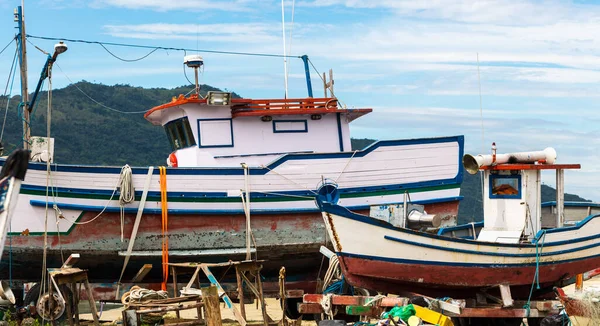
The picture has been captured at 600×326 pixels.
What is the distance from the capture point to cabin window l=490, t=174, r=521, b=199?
14398mm

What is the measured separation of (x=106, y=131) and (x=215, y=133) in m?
53.6

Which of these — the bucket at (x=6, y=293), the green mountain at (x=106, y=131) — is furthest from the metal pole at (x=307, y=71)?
the green mountain at (x=106, y=131)

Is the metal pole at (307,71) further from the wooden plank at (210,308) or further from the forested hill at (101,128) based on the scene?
the forested hill at (101,128)

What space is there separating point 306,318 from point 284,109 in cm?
398

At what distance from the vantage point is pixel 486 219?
576 inches

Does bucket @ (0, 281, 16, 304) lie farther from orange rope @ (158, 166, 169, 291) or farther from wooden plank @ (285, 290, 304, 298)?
wooden plank @ (285, 290, 304, 298)

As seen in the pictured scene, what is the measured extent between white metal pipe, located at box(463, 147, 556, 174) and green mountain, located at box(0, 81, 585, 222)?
4469cm

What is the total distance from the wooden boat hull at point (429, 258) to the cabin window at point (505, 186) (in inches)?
36.0

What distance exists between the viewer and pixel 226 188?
15.8 meters

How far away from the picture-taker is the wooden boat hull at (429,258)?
42.6 feet

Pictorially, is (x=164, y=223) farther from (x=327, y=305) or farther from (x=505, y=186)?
(x=505, y=186)

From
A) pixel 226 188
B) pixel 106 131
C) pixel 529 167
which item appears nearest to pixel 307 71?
pixel 226 188

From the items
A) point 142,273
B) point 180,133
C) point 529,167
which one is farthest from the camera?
point 180,133

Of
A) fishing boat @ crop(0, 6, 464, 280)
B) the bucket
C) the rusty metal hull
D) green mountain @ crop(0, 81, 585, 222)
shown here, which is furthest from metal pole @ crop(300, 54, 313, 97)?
green mountain @ crop(0, 81, 585, 222)
